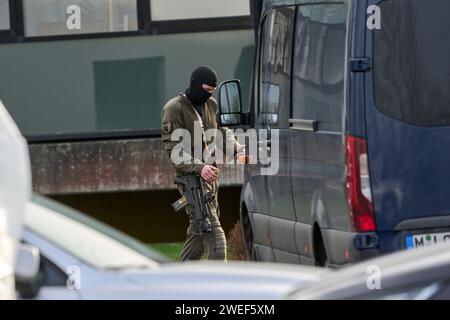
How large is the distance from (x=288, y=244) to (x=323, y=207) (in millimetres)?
1222

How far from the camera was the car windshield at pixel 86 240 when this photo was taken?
6219 mm

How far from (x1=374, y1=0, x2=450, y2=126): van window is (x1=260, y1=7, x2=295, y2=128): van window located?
1.65 m

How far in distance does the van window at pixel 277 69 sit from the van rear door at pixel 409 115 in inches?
65.2

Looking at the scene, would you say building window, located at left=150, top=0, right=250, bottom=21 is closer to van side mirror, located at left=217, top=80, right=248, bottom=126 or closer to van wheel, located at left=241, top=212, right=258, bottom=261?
van wheel, located at left=241, top=212, right=258, bottom=261

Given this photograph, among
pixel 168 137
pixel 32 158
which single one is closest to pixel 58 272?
pixel 168 137

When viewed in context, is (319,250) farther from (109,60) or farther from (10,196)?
(109,60)

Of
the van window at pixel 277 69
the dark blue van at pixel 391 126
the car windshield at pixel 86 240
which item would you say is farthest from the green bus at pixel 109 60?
the car windshield at pixel 86 240

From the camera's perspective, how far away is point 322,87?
32.3ft

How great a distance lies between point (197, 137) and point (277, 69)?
1.76 m

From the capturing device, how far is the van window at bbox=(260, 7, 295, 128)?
1088 centimetres

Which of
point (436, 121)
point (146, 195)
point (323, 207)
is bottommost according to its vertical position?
point (146, 195)

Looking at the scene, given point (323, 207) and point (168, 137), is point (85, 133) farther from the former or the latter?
point (323, 207)

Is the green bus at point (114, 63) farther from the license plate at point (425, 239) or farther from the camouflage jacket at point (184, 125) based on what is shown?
the license plate at point (425, 239)

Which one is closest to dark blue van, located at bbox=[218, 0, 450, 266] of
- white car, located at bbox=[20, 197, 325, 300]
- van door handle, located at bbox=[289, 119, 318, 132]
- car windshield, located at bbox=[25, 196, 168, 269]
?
van door handle, located at bbox=[289, 119, 318, 132]
